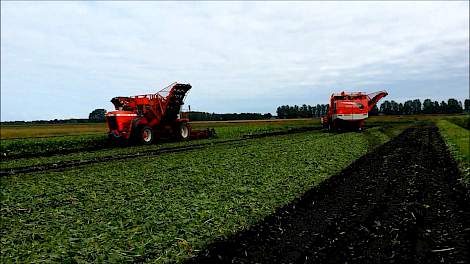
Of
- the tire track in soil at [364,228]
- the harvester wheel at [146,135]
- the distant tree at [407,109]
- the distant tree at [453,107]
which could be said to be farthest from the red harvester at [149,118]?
the distant tree at [453,107]

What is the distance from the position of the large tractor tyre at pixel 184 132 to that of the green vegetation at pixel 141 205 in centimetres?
1517

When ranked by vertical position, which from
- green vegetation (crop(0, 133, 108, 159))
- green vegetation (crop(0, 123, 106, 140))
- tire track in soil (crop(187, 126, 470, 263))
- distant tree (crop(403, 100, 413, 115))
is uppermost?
distant tree (crop(403, 100, 413, 115))

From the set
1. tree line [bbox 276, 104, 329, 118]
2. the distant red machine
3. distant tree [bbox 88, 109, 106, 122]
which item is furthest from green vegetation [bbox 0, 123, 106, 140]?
tree line [bbox 276, 104, 329, 118]

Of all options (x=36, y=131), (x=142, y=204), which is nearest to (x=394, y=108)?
(x=36, y=131)

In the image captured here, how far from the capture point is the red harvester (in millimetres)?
27234

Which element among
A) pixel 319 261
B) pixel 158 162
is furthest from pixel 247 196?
pixel 158 162

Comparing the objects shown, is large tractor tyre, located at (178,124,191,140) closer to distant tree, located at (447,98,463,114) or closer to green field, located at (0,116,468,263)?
green field, located at (0,116,468,263)

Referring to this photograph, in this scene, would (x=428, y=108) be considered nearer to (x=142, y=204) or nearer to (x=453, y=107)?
(x=453, y=107)

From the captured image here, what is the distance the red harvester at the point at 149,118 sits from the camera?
89.4ft

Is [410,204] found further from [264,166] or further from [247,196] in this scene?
[264,166]

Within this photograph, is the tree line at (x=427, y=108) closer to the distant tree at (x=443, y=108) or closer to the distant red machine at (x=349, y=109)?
the distant tree at (x=443, y=108)

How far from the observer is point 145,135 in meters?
28.3

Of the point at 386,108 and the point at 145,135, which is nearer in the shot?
the point at 145,135

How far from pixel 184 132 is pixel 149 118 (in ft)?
12.5
